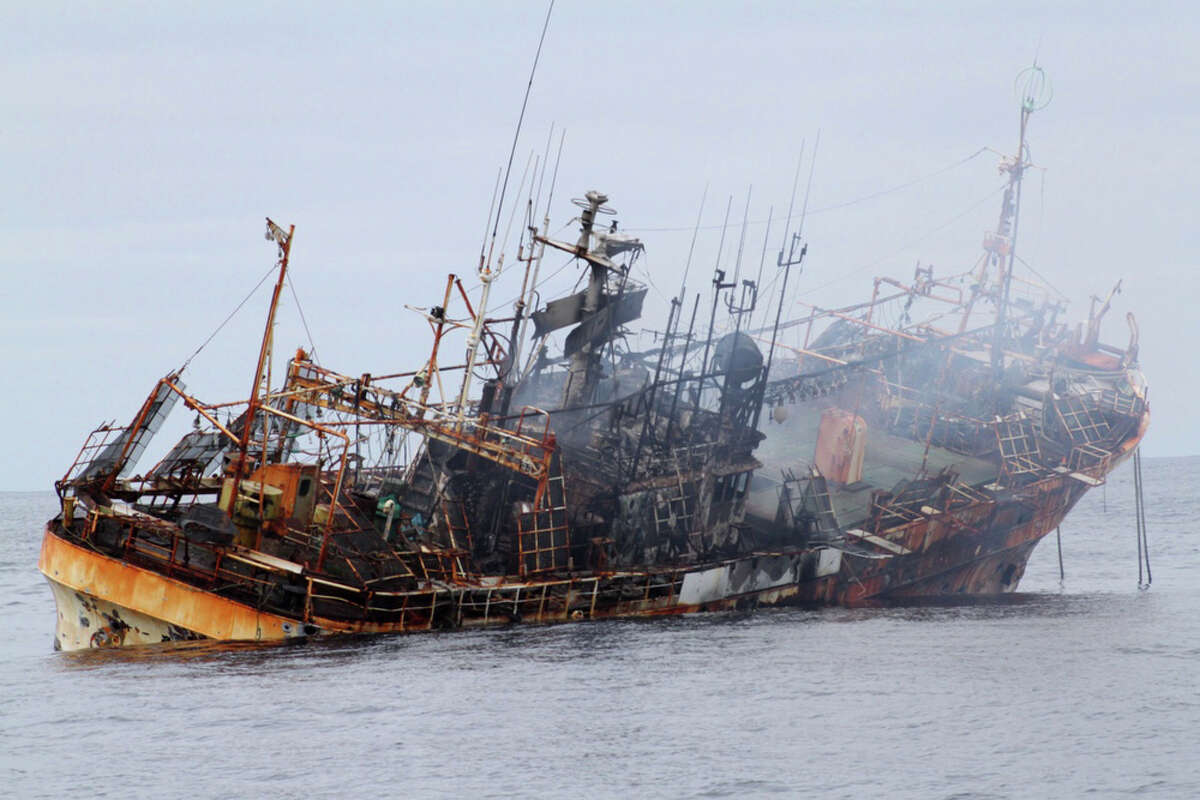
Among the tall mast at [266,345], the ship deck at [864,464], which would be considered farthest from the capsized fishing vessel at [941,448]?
the tall mast at [266,345]

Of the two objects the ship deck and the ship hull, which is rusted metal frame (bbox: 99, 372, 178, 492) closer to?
the ship hull

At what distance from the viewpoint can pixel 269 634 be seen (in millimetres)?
32750

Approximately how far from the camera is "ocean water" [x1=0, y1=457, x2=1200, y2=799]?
25.1 meters

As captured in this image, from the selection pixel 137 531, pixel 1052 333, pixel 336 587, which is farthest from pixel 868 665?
pixel 1052 333

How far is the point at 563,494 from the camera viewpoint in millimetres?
36906

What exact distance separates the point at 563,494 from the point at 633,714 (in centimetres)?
871

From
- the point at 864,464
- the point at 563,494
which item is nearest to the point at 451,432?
the point at 563,494

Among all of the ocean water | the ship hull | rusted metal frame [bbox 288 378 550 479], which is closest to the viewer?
the ocean water

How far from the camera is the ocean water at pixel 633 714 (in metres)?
25.1

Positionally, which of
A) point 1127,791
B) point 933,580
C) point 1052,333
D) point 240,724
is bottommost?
point 240,724

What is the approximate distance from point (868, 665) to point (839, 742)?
→ 6428 mm

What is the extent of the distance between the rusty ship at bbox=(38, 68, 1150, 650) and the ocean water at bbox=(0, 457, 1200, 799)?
3.77ft

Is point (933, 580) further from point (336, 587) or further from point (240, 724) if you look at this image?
point (240, 724)

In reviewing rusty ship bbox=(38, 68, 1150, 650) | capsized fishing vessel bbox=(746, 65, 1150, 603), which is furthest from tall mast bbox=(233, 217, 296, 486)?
capsized fishing vessel bbox=(746, 65, 1150, 603)
